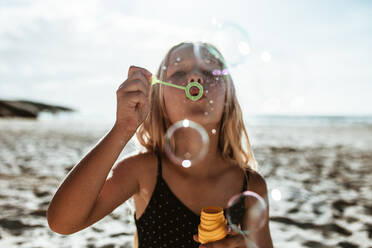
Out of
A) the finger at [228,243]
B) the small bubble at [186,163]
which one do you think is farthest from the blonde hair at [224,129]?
the finger at [228,243]

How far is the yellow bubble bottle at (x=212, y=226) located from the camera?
93cm

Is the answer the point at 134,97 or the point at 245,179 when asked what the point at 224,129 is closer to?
the point at 245,179

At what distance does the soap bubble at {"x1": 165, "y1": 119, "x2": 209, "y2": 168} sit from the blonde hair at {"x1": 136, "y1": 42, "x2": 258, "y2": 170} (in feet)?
0.20

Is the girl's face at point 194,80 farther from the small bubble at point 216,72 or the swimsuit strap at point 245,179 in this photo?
the swimsuit strap at point 245,179

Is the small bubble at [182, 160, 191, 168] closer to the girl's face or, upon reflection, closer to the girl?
the girl

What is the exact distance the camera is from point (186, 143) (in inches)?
64.2

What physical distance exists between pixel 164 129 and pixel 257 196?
25.4 inches

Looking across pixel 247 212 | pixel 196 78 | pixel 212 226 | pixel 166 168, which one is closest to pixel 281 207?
pixel 247 212

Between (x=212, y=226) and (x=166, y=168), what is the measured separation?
0.61 meters

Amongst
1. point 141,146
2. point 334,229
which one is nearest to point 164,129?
point 141,146

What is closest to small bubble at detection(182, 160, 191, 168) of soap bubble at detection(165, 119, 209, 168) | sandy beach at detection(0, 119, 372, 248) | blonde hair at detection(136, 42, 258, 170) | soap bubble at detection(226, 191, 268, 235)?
soap bubble at detection(165, 119, 209, 168)

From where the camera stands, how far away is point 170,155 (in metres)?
1.60

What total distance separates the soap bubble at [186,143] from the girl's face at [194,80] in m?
0.07

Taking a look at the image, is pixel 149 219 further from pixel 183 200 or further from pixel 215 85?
pixel 215 85
